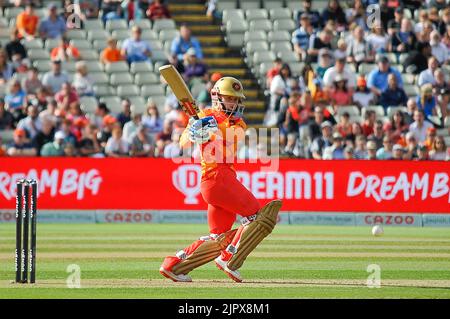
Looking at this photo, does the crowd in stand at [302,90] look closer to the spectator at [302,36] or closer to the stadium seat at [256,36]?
the spectator at [302,36]

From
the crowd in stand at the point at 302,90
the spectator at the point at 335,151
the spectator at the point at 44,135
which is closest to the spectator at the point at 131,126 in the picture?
the crowd in stand at the point at 302,90

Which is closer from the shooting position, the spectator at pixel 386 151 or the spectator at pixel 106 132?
the spectator at pixel 386 151

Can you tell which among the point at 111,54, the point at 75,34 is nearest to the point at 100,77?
the point at 111,54

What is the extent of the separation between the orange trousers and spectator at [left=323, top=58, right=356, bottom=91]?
12178 mm

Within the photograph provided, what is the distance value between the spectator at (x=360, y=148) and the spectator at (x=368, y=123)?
59 centimetres

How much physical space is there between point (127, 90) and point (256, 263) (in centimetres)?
1087

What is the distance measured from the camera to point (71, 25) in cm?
2545

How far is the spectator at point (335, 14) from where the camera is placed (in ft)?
84.0

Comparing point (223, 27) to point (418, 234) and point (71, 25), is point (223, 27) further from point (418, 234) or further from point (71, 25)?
point (418, 234)

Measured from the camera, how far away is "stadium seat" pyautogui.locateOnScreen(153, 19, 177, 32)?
85.0 ft

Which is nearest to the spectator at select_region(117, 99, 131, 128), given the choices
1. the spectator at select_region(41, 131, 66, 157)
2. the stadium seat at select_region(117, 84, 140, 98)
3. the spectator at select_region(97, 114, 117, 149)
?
the spectator at select_region(97, 114, 117, 149)

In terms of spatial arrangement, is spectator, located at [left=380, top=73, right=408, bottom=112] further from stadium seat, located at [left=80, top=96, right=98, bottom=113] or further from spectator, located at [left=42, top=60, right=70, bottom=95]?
spectator, located at [left=42, top=60, right=70, bottom=95]

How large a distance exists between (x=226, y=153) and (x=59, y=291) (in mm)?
2134
